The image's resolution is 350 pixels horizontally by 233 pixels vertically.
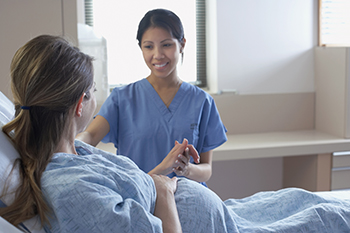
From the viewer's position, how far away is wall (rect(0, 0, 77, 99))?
1.56 m

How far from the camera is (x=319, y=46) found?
9.76ft

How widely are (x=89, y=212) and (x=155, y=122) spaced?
29.8 inches

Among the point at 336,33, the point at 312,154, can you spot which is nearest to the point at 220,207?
the point at 312,154

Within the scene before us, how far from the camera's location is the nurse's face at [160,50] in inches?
58.3

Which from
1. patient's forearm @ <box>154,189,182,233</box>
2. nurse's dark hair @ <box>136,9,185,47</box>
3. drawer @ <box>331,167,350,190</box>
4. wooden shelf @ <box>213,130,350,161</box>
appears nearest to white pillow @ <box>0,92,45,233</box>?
patient's forearm @ <box>154,189,182,233</box>

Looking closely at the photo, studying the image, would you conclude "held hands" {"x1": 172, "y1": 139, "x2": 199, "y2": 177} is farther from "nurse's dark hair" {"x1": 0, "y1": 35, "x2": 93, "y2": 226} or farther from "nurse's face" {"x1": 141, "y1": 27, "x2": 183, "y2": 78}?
"nurse's dark hair" {"x1": 0, "y1": 35, "x2": 93, "y2": 226}

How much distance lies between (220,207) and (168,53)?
2.17 feet

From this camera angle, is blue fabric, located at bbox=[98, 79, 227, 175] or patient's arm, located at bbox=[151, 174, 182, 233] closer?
patient's arm, located at bbox=[151, 174, 182, 233]

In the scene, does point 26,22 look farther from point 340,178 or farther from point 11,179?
point 340,178

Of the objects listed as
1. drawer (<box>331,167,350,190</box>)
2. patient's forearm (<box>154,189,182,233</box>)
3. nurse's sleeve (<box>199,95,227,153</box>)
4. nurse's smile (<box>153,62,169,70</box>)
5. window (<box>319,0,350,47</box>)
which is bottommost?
drawer (<box>331,167,350,190</box>)

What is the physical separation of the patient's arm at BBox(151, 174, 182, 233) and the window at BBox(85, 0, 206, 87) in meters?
1.96

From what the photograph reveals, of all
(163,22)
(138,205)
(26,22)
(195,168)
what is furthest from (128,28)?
(138,205)

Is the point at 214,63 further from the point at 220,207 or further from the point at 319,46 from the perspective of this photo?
the point at 220,207

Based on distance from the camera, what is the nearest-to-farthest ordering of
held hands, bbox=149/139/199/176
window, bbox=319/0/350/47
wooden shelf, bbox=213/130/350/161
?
held hands, bbox=149/139/199/176 → wooden shelf, bbox=213/130/350/161 → window, bbox=319/0/350/47
